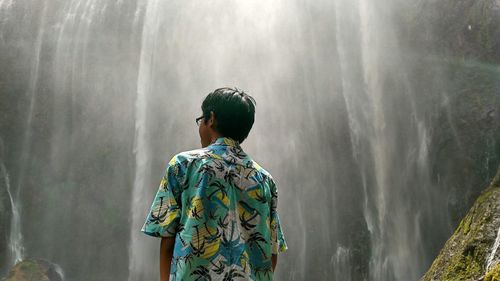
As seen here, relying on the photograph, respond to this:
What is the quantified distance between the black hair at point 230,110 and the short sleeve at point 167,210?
0.28m

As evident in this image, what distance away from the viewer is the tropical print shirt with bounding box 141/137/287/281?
6.01 feet

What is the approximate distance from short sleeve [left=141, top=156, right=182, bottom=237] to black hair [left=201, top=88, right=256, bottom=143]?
0.93 feet

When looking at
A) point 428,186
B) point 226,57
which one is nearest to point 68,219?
point 226,57

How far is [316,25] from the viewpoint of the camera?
15.3 meters

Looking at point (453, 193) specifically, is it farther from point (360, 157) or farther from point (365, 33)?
point (365, 33)

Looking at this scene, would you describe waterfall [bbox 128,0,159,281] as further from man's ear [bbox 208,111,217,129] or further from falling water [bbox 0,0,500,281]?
man's ear [bbox 208,111,217,129]

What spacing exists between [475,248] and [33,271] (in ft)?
39.1

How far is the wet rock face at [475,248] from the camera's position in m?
4.43

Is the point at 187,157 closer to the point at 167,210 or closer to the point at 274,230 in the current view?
the point at 167,210

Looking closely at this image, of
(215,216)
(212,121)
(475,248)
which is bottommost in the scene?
(475,248)

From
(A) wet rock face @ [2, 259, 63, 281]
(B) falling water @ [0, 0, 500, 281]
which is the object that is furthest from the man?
(A) wet rock face @ [2, 259, 63, 281]

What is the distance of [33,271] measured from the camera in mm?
13391

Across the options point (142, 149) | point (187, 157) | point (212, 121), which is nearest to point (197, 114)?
point (142, 149)

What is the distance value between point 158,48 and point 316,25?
4.99 m
